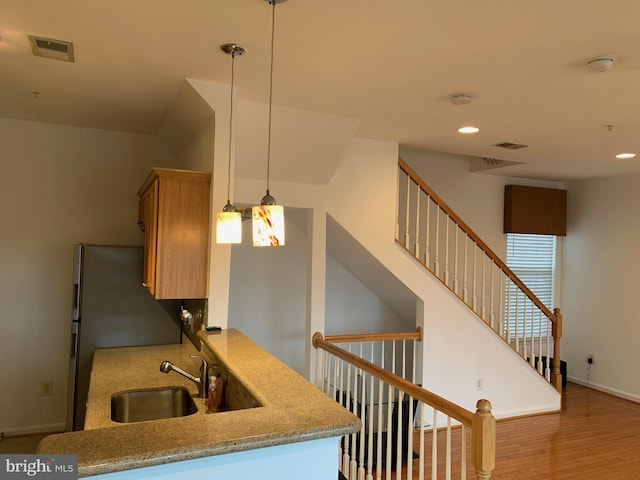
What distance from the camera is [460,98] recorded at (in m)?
3.00

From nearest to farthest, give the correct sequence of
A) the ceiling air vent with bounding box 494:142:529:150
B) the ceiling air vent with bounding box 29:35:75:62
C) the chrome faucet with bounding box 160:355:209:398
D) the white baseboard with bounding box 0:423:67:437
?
the ceiling air vent with bounding box 29:35:75:62
the chrome faucet with bounding box 160:355:209:398
the white baseboard with bounding box 0:423:67:437
the ceiling air vent with bounding box 494:142:529:150

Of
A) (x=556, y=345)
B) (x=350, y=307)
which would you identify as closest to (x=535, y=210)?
(x=556, y=345)

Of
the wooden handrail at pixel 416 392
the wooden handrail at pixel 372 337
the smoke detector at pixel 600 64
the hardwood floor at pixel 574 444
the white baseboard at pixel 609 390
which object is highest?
the smoke detector at pixel 600 64

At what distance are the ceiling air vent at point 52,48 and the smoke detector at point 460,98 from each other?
7.18 ft

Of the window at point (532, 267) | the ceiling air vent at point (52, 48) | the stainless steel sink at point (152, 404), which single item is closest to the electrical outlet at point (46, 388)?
the stainless steel sink at point (152, 404)

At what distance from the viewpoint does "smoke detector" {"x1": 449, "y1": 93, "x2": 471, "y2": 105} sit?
9.75 feet

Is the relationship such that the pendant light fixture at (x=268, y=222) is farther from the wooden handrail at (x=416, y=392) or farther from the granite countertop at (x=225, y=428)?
the wooden handrail at (x=416, y=392)

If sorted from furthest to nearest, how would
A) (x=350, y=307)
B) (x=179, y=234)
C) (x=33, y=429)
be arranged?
(x=350, y=307) → (x=33, y=429) → (x=179, y=234)

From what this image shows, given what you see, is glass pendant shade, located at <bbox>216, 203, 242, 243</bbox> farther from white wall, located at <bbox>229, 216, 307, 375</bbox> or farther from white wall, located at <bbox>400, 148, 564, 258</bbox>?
white wall, located at <bbox>400, 148, 564, 258</bbox>

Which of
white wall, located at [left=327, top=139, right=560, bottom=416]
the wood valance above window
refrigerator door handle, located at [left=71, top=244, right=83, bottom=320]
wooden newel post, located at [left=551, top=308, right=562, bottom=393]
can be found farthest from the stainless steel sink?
the wood valance above window

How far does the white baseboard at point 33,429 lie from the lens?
154 inches

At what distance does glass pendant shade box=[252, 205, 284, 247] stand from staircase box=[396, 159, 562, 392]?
8.88 ft

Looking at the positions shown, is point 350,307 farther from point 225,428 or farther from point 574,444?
point 225,428

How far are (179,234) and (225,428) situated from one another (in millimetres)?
1671
